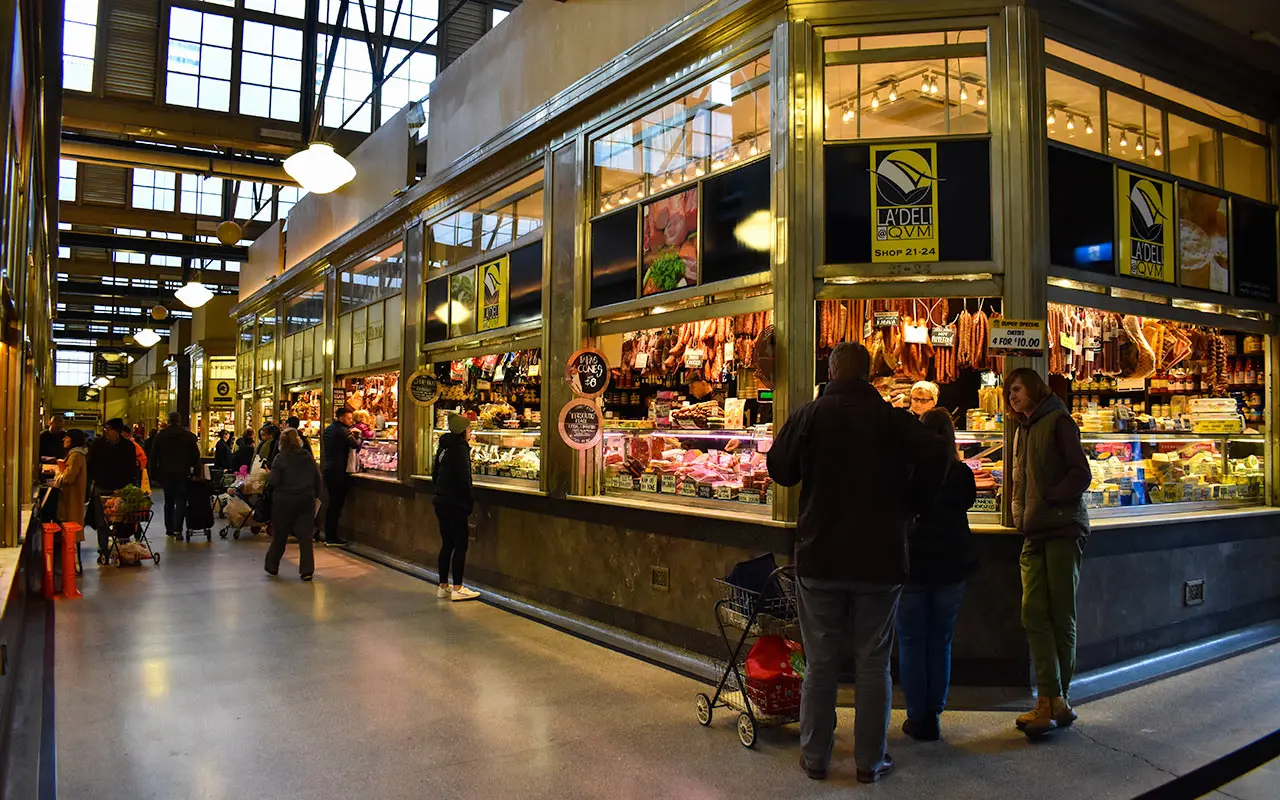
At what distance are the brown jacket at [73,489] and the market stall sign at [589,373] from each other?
5.90 m

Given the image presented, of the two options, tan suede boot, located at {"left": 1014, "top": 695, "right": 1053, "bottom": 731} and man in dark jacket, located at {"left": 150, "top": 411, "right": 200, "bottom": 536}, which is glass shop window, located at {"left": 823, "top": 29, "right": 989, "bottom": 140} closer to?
tan suede boot, located at {"left": 1014, "top": 695, "right": 1053, "bottom": 731}

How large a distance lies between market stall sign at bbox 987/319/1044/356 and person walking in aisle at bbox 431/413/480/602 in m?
4.84

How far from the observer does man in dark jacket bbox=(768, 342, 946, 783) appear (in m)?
3.82

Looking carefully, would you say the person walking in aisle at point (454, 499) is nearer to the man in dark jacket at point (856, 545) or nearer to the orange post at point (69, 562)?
the orange post at point (69, 562)

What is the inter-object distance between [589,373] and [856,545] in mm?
3757

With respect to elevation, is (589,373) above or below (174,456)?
above

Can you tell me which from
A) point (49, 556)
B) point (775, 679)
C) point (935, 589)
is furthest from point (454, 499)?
point (935, 589)

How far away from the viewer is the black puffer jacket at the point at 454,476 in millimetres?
8000

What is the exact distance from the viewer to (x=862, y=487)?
385 cm

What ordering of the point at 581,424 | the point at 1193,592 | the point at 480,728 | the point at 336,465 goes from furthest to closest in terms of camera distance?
the point at 336,465, the point at 581,424, the point at 1193,592, the point at 480,728

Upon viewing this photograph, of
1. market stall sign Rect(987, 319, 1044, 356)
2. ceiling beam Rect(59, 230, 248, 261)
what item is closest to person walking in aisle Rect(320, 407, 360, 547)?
market stall sign Rect(987, 319, 1044, 356)

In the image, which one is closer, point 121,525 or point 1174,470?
point 1174,470

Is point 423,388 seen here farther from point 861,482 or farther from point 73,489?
point 861,482

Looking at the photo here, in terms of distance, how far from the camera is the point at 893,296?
214 inches
